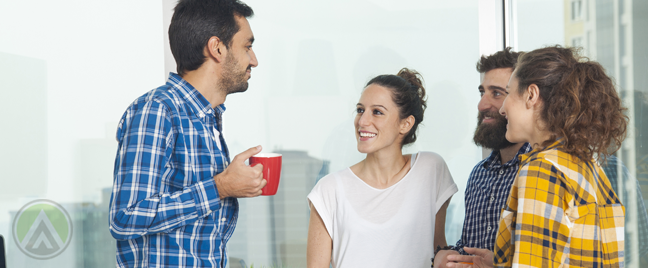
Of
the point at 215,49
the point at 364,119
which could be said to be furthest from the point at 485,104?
the point at 215,49

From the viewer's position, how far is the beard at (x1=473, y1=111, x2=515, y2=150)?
1541mm

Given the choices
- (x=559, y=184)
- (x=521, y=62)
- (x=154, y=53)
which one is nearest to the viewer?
(x=559, y=184)

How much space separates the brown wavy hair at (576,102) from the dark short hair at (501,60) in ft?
1.74

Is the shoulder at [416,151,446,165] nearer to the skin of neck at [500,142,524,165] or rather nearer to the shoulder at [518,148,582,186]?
the skin of neck at [500,142,524,165]

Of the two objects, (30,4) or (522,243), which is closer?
(522,243)

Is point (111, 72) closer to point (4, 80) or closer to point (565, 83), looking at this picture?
point (4, 80)

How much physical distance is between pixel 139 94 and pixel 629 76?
223 cm

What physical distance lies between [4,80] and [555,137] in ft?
8.36

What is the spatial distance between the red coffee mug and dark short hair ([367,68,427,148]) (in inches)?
26.6

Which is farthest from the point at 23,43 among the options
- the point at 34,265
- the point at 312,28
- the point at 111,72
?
the point at 312,28

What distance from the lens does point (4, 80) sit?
94.0 inches

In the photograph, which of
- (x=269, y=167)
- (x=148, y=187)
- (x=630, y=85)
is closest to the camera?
(x=148, y=187)

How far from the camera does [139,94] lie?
237cm

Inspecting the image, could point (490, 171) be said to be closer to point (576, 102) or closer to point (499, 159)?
point (499, 159)
